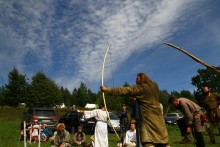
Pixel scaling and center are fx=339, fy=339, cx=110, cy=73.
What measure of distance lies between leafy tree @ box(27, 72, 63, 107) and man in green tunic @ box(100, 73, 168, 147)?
56.0 meters

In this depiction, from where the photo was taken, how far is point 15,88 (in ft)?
221

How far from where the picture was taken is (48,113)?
19.5m

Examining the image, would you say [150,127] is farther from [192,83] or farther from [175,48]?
[192,83]

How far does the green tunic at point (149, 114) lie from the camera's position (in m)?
5.77

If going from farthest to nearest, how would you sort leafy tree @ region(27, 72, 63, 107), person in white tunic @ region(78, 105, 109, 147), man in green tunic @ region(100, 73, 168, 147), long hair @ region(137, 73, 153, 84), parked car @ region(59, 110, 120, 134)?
leafy tree @ region(27, 72, 63, 107)
parked car @ region(59, 110, 120, 134)
person in white tunic @ region(78, 105, 109, 147)
long hair @ region(137, 73, 153, 84)
man in green tunic @ region(100, 73, 168, 147)

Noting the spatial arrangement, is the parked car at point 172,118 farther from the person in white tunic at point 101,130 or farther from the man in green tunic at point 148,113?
the man in green tunic at point 148,113

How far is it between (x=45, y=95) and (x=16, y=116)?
57.9ft

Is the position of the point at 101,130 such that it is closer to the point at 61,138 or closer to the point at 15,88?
the point at 61,138

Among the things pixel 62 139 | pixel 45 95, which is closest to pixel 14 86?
pixel 45 95

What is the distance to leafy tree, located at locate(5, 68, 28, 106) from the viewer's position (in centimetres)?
6575

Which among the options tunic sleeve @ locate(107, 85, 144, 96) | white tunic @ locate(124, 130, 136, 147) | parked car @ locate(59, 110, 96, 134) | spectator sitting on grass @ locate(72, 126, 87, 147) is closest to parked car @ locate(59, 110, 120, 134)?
parked car @ locate(59, 110, 96, 134)

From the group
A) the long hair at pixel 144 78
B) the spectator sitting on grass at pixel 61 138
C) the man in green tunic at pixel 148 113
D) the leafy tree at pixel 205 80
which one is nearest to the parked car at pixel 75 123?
the spectator sitting on grass at pixel 61 138

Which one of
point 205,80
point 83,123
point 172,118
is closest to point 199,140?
point 83,123

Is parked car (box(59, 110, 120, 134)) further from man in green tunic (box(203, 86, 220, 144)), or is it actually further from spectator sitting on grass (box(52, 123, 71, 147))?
man in green tunic (box(203, 86, 220, 144))
